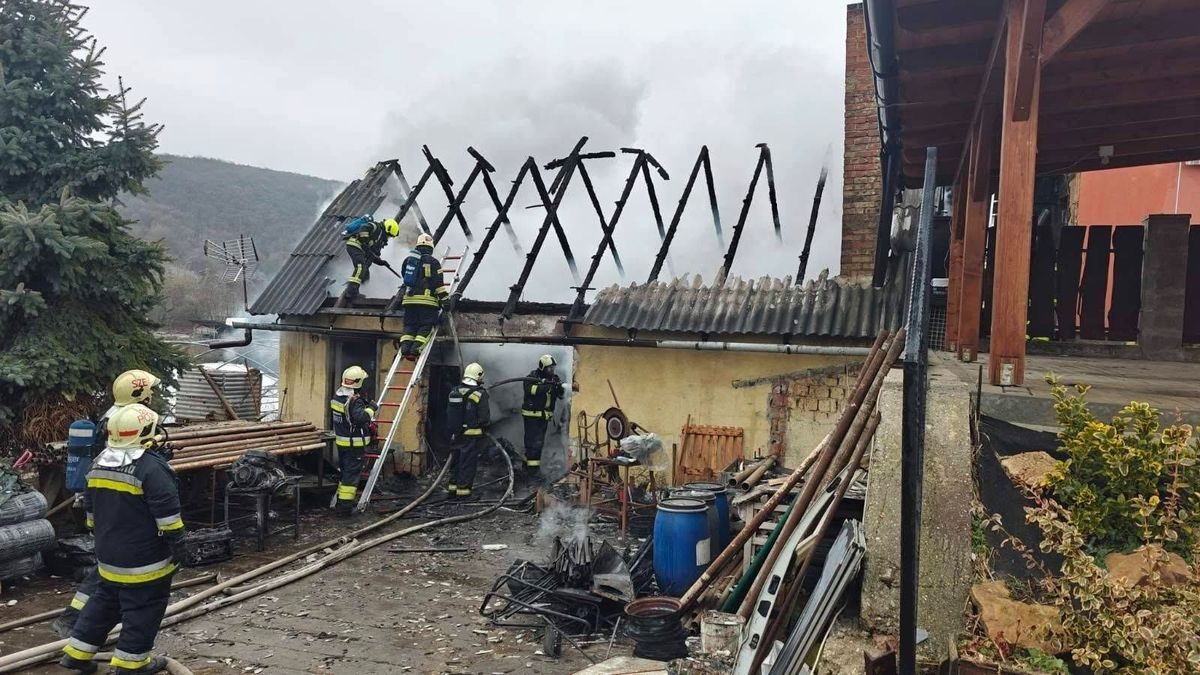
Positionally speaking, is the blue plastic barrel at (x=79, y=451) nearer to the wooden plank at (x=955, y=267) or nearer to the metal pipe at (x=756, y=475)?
the metal pipe at (x=756, y=475)

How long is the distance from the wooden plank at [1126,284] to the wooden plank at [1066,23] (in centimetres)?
523

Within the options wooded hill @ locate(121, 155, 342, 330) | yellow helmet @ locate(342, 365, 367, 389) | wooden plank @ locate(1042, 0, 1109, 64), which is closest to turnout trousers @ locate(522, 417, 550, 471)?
yellow helmet @ locate(342, 365, 367, 389)

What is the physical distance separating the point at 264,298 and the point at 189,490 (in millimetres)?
4707

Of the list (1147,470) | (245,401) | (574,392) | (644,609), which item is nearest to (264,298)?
(245,401)

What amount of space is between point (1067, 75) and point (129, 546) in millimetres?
7118

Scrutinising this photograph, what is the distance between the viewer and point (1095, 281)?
8.08m

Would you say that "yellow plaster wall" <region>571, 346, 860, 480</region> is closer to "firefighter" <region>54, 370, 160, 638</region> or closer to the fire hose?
the fire hose

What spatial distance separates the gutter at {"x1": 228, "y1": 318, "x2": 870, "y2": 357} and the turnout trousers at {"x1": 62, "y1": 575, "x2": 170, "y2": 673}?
21.1ft

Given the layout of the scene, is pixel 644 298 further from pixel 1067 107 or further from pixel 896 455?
pixel 896 455

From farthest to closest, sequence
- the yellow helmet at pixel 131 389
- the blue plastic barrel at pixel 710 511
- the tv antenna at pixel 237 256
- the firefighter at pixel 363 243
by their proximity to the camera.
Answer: the tv antenna at pixel 237 256
the firefighter at pixel 363 243
the blue plastic barrel at pixel 710 511
the yellow helmet at pixel 131 389

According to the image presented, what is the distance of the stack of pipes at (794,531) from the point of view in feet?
12.6

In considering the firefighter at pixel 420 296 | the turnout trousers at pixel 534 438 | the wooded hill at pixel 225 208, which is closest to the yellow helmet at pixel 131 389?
the firefighter at pixel 420 296

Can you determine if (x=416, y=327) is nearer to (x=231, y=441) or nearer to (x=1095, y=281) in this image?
(x=231, y=441)

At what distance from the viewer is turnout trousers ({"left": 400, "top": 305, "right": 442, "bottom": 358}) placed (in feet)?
35.8
